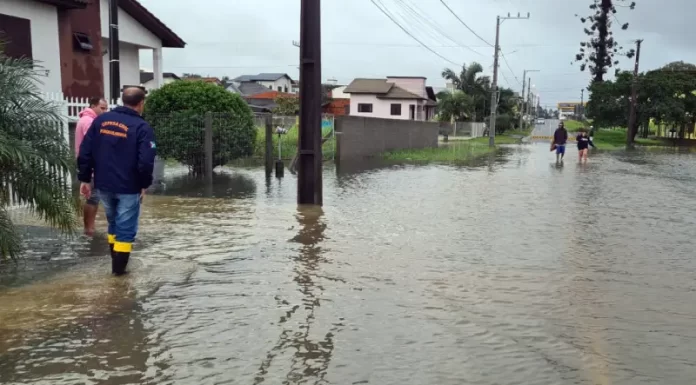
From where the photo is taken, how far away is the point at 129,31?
2002 centimetres

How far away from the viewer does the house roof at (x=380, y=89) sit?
66.9 m

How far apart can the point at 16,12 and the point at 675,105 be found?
156ft

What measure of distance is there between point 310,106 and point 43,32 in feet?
26.9

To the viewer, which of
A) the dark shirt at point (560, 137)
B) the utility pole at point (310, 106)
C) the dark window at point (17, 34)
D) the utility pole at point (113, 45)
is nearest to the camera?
the utility pole at point (310, 106)

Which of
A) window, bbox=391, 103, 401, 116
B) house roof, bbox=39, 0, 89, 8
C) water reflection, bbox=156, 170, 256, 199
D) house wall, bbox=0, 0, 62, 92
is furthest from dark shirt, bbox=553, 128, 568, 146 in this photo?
window, bbox=391, 103, 401, 116

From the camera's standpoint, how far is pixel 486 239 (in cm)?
804

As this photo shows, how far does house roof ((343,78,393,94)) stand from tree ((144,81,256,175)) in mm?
53371

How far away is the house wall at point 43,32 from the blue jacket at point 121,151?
9368mm

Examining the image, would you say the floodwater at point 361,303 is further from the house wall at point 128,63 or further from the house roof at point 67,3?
the house wall at point 128,63

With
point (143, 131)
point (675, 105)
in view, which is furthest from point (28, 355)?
point (675, 105)

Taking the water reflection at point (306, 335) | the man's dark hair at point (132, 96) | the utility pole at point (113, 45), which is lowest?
the water reflection at point (306, 335)

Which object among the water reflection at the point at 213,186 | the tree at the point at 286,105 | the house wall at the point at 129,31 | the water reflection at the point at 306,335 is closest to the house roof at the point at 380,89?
the tree at the point at 286,105

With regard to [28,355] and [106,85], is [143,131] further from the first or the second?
[106,85]

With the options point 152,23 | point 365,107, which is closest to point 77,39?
point 152,23
